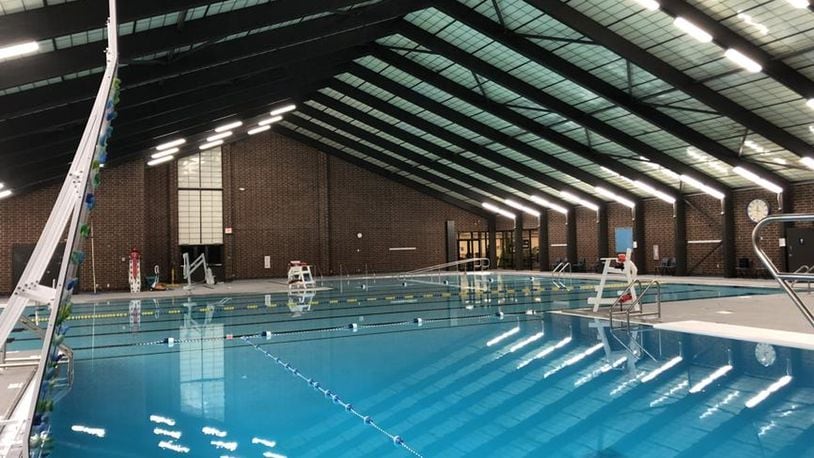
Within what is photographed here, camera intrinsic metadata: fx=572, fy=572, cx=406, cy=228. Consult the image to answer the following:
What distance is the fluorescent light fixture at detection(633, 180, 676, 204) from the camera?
25.7 meters

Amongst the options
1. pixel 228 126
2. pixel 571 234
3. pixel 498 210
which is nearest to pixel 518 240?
pixel 498 210

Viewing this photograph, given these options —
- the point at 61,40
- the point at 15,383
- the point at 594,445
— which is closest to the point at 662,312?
the point at 594,445

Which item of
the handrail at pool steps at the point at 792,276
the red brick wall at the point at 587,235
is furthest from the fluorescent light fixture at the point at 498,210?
the handrail at pool steps at the point at 792,276

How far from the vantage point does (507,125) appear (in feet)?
76.8

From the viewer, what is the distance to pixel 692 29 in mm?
13023

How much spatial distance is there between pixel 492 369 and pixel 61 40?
877 centimetres

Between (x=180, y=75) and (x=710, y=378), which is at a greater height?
(x=180, y=75)

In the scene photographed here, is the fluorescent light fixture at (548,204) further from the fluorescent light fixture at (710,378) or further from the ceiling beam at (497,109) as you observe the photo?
the fluorescent light fixture at (710,378)

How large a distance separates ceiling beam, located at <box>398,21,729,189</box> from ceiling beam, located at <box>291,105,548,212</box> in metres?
9.29

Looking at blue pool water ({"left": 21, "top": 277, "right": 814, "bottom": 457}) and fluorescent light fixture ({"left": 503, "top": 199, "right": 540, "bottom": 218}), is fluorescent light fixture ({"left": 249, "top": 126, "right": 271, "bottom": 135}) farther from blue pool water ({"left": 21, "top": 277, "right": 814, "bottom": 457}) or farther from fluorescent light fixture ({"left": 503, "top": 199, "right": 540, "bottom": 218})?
blue pool water ({"left": 21, "top": 277, "right": 814, "bottom": 457})

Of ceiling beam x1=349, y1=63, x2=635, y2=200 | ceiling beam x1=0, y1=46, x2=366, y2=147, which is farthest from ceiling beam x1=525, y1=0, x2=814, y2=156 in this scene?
ceiling beam x1=349, y1=63, x2=635, y2=200

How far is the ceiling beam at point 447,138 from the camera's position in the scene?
23766 mm

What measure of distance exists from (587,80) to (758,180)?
951 centimetres

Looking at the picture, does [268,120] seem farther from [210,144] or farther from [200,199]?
[200,199]
